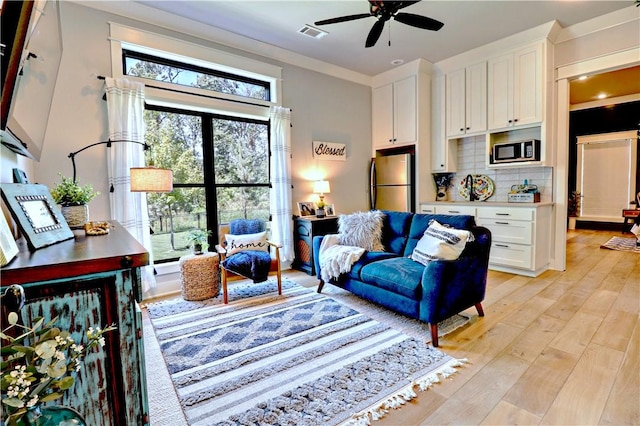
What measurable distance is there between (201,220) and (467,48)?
14.5 ft

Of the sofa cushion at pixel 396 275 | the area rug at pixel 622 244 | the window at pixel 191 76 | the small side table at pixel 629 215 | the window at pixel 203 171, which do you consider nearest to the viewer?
the sofa cushion at pixel 396 275

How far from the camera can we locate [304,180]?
4.80 metres

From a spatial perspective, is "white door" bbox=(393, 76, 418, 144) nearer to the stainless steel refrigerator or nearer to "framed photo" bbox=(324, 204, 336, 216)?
the stainless steel refrigerator

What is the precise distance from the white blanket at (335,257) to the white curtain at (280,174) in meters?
1.06

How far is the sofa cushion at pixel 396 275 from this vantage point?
2.46 m

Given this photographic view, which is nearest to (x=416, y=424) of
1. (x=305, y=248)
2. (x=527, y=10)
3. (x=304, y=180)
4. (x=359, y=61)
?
(x=305, y=248)

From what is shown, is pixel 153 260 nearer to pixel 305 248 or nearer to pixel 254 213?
pixel 254 213

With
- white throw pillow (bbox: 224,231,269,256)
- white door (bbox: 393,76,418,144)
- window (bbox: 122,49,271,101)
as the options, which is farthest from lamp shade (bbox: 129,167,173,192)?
white door (bbox: 393,76,418,144)

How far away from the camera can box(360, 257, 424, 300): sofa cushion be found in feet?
8.09

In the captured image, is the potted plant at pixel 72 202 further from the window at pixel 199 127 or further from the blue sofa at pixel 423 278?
the blue sofa at pixel 423 278

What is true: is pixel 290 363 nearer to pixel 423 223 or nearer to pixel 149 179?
pixel 423 223

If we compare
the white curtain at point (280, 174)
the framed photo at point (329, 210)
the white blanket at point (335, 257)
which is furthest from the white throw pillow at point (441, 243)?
the framed photo at point (329, 210)

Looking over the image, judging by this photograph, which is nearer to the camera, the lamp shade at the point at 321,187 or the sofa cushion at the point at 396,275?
the sofa cushion at the point at 396,275

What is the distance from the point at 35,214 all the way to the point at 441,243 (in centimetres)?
255
